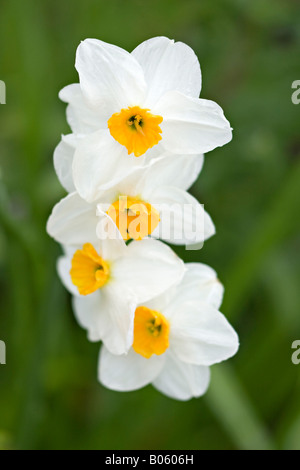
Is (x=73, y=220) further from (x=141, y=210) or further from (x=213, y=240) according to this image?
(x=213, y=240)

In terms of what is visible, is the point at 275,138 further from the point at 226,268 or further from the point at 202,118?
the point at 202,118

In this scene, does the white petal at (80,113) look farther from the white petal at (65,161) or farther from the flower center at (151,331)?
the flower center at (151,331)

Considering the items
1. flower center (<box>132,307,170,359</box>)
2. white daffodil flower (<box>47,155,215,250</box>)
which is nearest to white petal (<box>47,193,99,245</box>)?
white daffodil flower (<box>47,155,215,250</box>)

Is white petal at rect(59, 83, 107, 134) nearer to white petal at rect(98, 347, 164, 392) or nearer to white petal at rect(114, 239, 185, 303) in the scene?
white petal at rect(114, 239, 185, 303)

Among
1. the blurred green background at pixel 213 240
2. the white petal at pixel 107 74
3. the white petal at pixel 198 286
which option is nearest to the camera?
the white petal at pixel 107 74

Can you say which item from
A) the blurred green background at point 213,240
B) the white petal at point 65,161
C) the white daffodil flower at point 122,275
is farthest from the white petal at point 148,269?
the blurred green background at point 213,240

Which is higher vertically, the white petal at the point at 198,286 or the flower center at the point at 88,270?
the flower center at the point at 88,270
